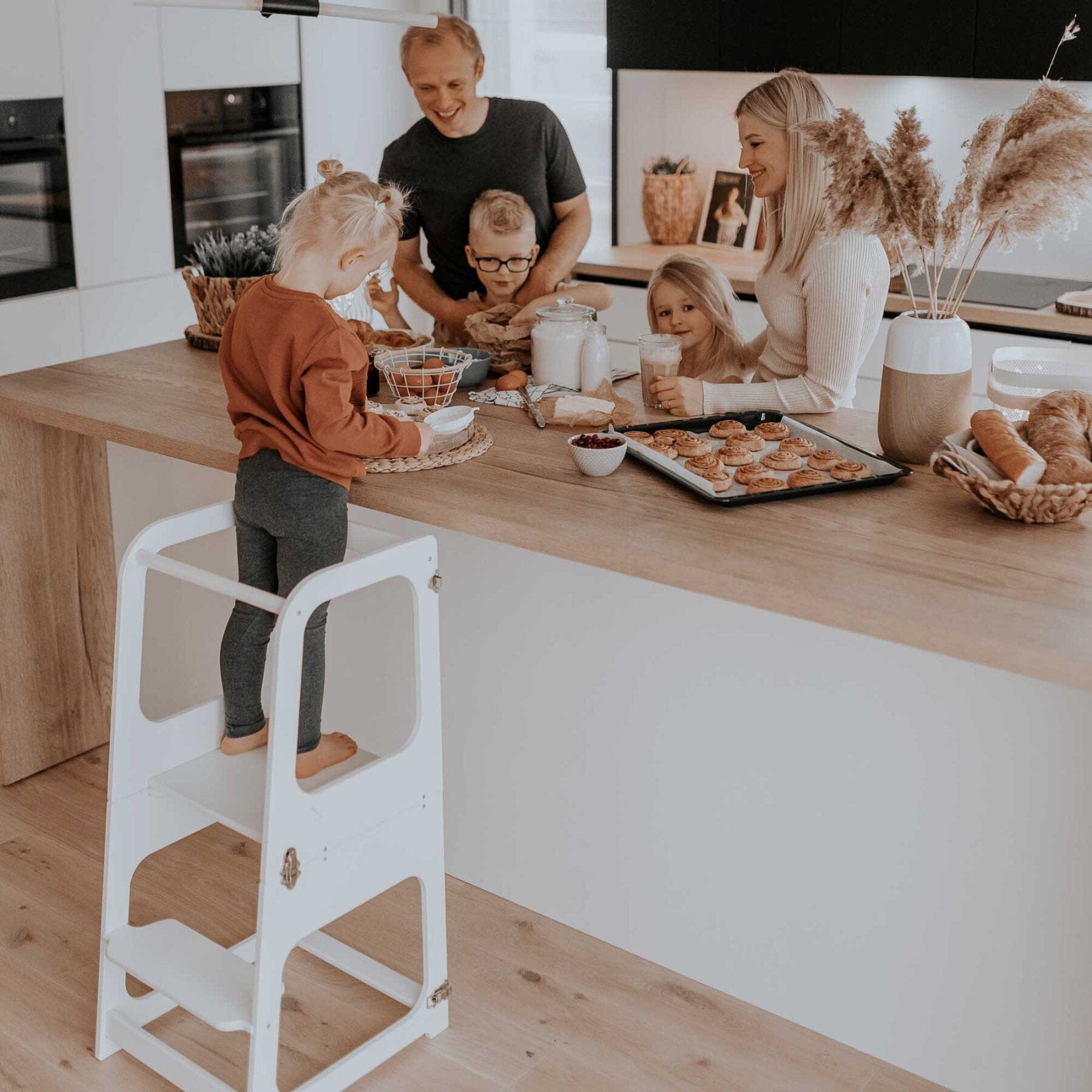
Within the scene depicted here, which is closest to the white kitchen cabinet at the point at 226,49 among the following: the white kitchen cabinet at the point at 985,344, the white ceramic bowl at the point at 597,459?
the white kitchen cabinet at the point at 985,344

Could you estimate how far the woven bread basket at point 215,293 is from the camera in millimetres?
2803

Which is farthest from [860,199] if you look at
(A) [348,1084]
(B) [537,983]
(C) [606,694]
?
(A) [348,1084]

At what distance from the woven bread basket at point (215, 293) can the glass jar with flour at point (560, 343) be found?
65 cm

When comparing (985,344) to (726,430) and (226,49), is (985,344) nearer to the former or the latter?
(726,430)

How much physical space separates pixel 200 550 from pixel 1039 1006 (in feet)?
5.96

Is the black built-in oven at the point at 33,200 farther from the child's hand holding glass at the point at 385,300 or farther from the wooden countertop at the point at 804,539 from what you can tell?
the wooden countertop at the point at 804,539

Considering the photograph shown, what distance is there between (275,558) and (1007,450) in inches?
43.2

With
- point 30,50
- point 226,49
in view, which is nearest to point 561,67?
point 226,49

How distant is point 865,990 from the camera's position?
84.5 inches

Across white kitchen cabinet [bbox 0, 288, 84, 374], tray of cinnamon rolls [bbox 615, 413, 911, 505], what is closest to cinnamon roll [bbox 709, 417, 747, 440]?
tray of cinnamon rolls [bbox 615, 413, 911, 505]

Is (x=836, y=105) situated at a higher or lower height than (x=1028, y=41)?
lower

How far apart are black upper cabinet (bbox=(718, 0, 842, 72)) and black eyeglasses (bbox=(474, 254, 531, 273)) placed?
1.73 meters

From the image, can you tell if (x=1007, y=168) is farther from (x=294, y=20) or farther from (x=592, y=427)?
(x=294, y=20)

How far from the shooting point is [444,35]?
2.70 metres
